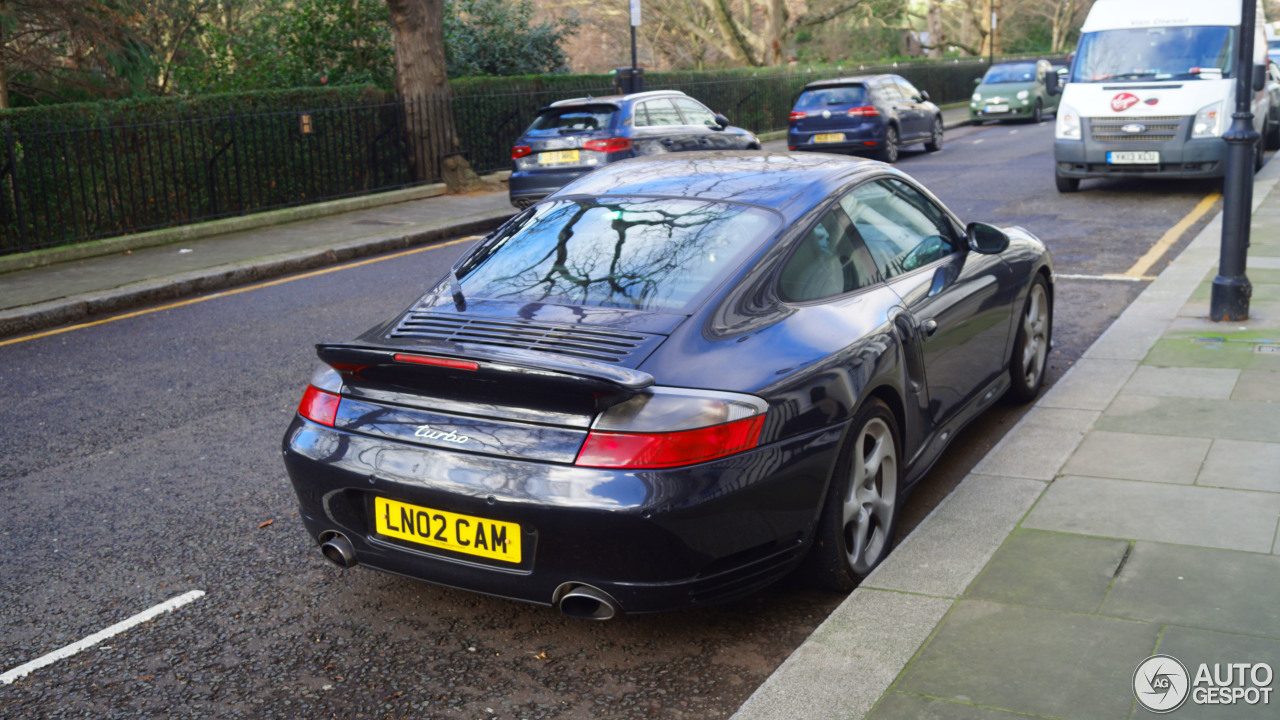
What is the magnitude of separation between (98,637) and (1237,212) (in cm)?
681

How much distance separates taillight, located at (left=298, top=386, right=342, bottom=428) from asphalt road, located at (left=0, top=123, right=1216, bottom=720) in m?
0.70

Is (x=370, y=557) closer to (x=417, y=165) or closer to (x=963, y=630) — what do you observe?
(x=963, y=630)

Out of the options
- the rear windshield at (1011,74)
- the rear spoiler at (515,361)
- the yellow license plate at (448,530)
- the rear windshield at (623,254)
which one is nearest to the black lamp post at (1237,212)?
the rear windshield at (623,254)

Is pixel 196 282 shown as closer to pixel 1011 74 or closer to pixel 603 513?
pixel 603 513

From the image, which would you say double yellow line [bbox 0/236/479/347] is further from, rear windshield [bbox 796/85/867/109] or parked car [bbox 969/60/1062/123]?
parked car [bbox 969/60/1062/123]

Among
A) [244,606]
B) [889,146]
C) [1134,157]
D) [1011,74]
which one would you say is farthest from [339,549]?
[1011,74]

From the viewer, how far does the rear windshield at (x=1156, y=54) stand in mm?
13961

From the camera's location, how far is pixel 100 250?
12.7 m

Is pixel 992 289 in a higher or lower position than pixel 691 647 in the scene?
higher

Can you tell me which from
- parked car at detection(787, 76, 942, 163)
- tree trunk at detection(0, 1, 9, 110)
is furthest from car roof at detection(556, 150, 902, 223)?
parked car at detection(787, 76, 942, 163)

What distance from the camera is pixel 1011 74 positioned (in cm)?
3178

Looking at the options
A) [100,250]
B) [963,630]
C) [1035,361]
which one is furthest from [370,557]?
[100,250]

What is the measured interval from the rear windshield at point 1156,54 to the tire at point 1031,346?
9.27 meters

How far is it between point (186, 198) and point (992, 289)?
11814mm
